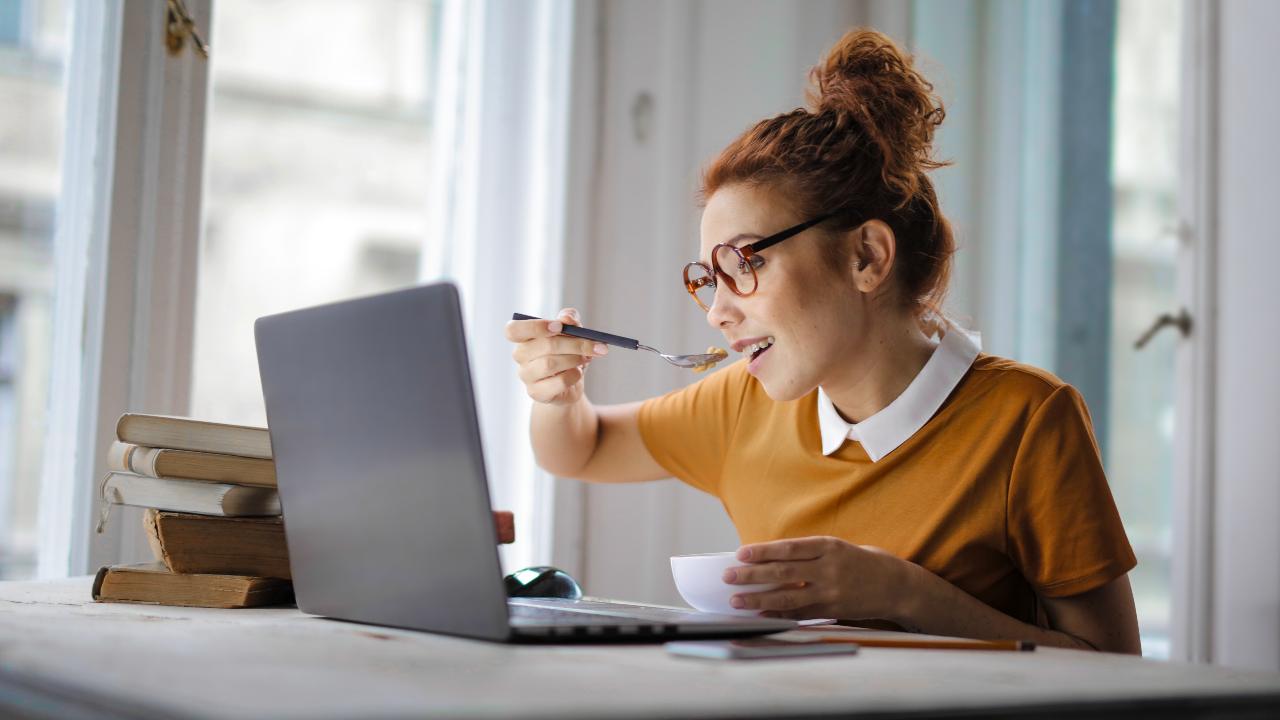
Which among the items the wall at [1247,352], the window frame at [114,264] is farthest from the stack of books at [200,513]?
the wall at [1247,352]

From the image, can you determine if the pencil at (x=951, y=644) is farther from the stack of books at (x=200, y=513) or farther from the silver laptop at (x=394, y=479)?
the stack of books at (x=200, y=513)

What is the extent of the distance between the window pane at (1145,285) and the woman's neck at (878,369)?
125 centimetres

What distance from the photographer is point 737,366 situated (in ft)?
5.53

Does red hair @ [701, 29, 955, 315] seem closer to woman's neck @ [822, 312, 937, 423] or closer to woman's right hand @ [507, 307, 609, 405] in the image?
woman's neck @ [822, 312, 937, 423]

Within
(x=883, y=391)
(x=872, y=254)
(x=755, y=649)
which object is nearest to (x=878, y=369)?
(x=883, y=391)

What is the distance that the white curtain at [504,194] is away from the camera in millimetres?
2346

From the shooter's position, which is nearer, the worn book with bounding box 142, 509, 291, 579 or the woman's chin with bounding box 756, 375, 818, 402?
the worn book with bounding box 142, 509, 291, 579

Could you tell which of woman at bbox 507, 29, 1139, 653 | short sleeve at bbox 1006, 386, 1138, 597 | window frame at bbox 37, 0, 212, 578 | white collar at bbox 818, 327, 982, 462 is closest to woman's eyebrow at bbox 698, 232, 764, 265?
woman at bbox 507, 29, 1139, 653

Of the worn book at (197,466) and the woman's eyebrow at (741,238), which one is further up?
the woman's eyebrow at (741,238)

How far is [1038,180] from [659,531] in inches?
47.7

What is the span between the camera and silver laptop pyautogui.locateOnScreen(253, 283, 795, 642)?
2.47 ft

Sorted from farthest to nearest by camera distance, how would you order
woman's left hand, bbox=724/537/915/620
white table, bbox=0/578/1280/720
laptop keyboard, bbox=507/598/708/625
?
woman's left hand, bbox=724/537/915/620
laptop keyboard, bbox=507/598/708/625
white table, bbox=0/578/1280/720

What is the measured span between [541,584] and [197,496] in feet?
1.17

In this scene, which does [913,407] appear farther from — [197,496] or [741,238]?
[197,496]
